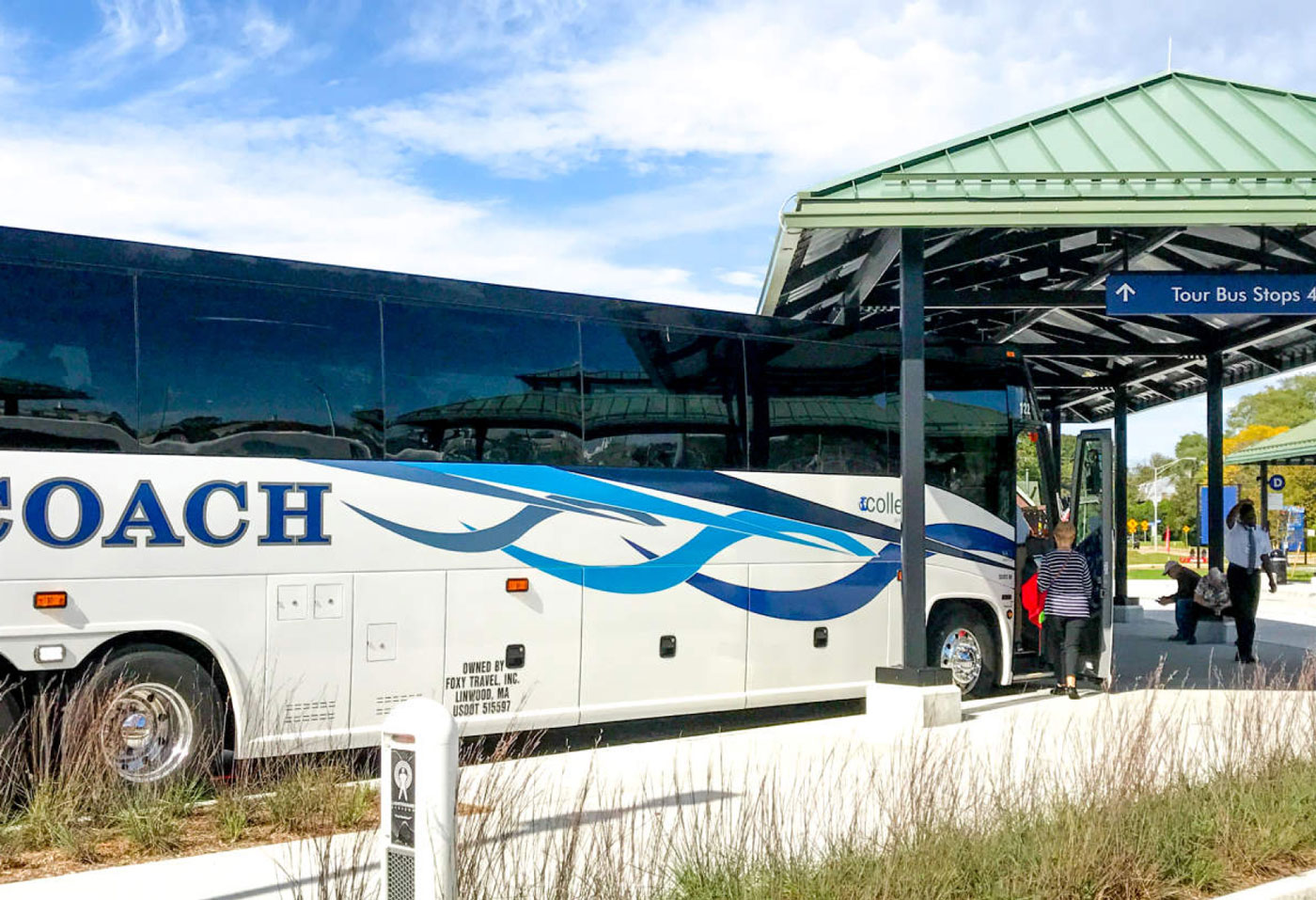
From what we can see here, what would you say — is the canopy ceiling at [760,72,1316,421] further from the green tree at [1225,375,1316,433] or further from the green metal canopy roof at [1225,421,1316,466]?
the green tree at [1225,375,1316,433]

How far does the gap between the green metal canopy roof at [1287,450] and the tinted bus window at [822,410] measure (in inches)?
934

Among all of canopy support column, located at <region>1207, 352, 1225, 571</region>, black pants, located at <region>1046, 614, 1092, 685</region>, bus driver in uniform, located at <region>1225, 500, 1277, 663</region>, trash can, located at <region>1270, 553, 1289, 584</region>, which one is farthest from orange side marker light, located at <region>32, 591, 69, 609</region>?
trash can, located at <region>1270, 553, 1289, 584</region>

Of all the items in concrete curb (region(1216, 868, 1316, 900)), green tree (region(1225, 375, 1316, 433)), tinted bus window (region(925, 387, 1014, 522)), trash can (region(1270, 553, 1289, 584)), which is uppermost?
green tree (region(1225, 375, 1316, 433))

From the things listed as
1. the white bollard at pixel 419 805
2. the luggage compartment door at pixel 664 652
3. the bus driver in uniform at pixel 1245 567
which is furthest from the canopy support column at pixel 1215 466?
the white bollard at pixel 419 805

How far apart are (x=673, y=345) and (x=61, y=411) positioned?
199 inches

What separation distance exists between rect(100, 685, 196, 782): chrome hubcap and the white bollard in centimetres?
435

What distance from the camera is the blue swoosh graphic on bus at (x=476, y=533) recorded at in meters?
9.81

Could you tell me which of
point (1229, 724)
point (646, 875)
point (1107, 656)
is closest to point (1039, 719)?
point (1107, 656)

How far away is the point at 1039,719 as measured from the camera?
480 inches

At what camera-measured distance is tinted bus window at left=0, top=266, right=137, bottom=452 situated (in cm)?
827

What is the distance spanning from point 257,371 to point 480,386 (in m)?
1.78

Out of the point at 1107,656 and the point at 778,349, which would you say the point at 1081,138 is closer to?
the point at 778,349

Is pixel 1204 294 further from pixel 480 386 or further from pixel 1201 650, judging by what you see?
pixel 1201 650

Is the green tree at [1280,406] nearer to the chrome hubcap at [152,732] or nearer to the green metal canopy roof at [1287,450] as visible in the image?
the green metal canopy roof at [1287,450]
